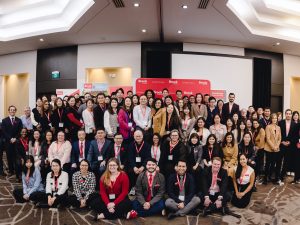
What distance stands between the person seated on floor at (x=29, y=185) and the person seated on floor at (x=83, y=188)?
1.66 ft

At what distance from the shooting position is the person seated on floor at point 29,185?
384cm

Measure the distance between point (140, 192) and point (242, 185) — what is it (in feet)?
5.22

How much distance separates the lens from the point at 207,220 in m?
3.38

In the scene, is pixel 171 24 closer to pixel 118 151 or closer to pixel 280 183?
pixel 118 151

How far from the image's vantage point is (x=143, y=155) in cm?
426

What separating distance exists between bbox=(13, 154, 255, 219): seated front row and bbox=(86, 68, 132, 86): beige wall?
5.94 m

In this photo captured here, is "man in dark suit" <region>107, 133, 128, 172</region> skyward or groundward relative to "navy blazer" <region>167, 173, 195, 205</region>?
skyward

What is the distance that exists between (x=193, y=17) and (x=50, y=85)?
18.4 feet

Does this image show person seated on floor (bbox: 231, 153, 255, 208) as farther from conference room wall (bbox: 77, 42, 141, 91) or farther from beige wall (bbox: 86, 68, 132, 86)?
beige wall (bbox: 86, 68, 132, 86)

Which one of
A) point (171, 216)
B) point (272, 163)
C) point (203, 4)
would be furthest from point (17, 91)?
point (272, 163)

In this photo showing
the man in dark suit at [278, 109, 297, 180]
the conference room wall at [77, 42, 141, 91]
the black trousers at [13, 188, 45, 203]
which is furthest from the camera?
the conference room wall at [77, 42, 141, 91]

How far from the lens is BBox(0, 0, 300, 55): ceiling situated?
19.6ft

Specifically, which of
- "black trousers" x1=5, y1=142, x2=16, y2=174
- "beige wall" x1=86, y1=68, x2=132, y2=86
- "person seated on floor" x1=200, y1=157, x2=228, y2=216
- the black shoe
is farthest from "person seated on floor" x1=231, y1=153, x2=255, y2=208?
"beige wall" x1=86, y1=68, x2=132, y2=86

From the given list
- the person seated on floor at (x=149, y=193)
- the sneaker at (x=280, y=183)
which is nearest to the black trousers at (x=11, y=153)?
the person seated on floor at (x=149, y=193)
